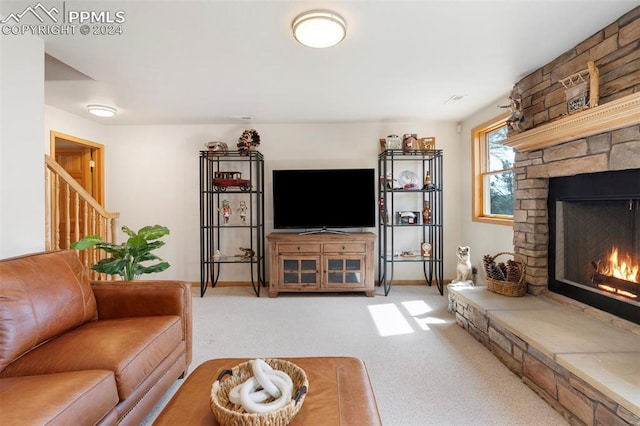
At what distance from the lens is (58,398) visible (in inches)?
41.1

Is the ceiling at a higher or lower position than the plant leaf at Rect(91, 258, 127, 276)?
higher

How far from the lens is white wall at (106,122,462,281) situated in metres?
4.13

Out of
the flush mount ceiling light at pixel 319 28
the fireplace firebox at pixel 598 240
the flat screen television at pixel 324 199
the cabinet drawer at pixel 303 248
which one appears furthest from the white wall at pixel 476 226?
the flush mount ceiling light at pixel 319 28

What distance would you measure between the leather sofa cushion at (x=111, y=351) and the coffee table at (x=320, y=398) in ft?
1.22

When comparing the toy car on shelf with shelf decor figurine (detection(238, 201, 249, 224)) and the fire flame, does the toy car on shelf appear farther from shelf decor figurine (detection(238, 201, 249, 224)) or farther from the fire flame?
the fire flame

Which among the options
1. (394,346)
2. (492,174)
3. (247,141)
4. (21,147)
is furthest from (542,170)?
(21,147)

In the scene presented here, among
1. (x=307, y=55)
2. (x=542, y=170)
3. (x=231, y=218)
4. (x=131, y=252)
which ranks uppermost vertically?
(x=307, y=55)

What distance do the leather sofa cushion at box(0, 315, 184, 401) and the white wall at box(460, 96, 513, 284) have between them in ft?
11.0

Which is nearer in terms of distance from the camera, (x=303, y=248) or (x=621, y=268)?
(x=621, y=268)

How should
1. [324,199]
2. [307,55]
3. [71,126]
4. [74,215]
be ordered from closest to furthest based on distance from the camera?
[307,55] → [74,215] → [71,126] → [324,199]

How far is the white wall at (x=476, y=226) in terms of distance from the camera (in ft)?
10.8

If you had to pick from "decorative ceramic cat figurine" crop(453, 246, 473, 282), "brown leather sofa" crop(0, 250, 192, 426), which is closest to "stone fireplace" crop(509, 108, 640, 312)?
"decorative ceramic cat figurine" crop(453, 246, 473, 282)

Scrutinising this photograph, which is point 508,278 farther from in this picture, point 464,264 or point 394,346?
point 394,346

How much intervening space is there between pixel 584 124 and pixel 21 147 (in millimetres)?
3681
